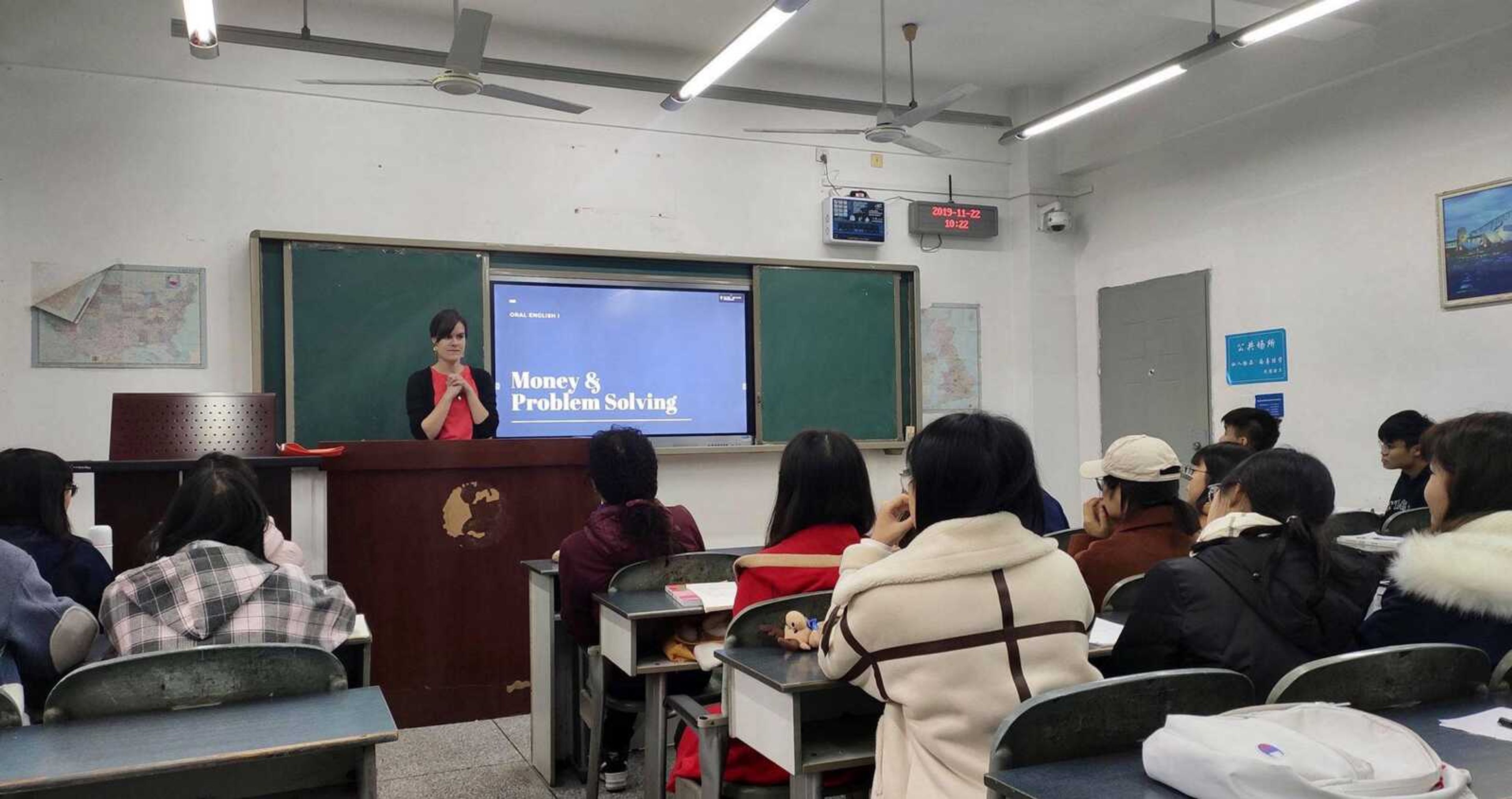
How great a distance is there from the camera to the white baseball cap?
8.43 ft

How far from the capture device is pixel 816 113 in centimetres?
643

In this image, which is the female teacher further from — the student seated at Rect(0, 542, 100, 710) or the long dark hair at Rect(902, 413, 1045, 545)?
the long dark hair at Rect(902, 413, 1045, 545)

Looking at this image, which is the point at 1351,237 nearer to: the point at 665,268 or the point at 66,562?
the point at 665,268

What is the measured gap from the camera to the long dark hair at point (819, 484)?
2.28 m

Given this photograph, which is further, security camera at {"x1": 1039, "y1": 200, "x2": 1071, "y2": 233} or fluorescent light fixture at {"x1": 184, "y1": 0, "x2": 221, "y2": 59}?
security camera at {"x1": 1039, "y1": 200, "x2": 1071, "y2": 233}

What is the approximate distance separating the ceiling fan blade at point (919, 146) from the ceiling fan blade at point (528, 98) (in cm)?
166

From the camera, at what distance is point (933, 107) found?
489 centimetres

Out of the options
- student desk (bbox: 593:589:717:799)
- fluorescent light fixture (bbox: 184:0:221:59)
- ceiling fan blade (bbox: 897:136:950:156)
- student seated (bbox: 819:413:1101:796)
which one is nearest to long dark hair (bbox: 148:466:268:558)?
student desk (bbox: 593:589:717:799)

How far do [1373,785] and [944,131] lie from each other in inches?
240

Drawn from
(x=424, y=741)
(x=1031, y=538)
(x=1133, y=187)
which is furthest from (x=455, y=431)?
(x=1133, y=187)

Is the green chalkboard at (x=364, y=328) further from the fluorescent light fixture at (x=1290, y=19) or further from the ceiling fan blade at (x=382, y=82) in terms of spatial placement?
the fluorescent light fixture at (x=1290, y=19)

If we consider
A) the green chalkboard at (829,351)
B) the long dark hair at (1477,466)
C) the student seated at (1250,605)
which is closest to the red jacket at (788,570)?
the student seated at (1250,605)

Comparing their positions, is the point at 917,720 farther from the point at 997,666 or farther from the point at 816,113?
the point at 816,113

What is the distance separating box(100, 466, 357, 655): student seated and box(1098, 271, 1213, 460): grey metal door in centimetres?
521
